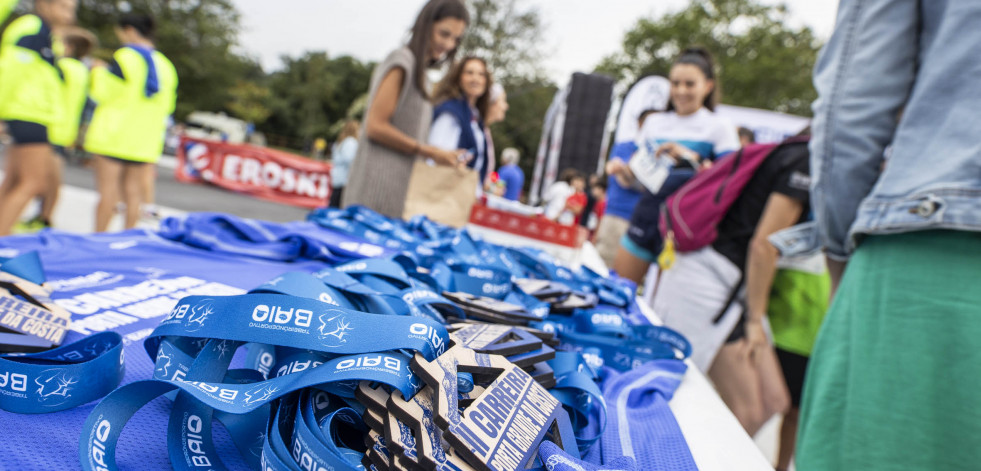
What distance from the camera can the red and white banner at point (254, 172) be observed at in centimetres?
1097

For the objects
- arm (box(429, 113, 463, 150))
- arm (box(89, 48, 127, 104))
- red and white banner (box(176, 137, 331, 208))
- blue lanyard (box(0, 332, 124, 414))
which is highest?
arm (box(429, 113, 463, 150))

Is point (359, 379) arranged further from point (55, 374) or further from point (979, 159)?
point (979, 159)

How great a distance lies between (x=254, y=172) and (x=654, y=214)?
10.2m

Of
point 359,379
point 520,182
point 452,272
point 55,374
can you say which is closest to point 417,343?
point 359,379

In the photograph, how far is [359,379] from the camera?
1.80 ft

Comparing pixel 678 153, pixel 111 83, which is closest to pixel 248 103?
pixel 111 83

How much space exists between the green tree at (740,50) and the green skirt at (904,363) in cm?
2180

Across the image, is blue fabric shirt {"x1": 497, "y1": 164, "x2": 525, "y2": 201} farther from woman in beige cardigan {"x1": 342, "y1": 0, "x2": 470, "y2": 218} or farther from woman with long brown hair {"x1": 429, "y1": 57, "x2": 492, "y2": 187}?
woman in beige cardigan {"x1": 342, "y1": 0, "x2": 470, "y2": 218}

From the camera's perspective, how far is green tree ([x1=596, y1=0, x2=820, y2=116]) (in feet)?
71.0

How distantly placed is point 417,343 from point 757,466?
0.56 metres

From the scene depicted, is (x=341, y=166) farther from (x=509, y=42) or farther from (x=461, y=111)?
(x=509, y=42)

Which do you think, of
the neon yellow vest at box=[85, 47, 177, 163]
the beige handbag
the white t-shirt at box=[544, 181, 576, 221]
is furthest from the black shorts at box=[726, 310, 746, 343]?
the neon yellow vest at box=[85, 47, 177, 163]

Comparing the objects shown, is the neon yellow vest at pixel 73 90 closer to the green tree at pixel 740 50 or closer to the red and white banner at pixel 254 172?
the red and white banner at pixel 254 172

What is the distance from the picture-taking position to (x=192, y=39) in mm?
31672
